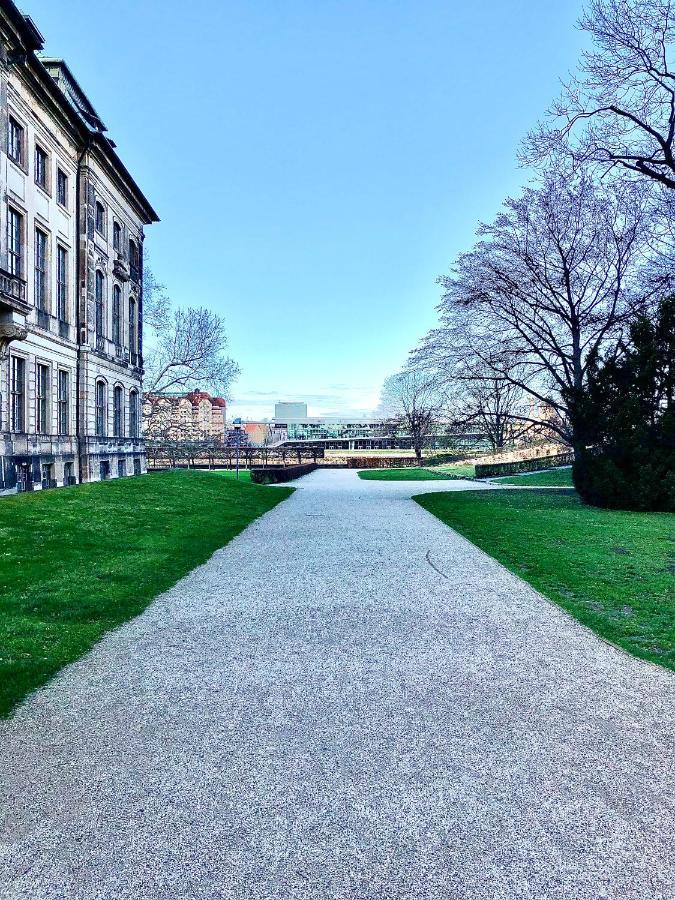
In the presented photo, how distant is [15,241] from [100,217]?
7.75 m

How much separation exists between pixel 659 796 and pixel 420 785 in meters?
1.26

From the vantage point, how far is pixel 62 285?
71.5ft

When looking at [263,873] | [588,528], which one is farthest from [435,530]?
[263,873]

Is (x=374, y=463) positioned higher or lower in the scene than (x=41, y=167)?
lower

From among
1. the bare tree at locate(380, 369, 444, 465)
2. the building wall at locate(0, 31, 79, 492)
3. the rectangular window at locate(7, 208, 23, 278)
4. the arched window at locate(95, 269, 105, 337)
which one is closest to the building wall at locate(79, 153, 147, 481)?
the arched window at locate(95, 269, 105, 337)

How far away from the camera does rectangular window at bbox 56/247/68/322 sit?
21.4 m

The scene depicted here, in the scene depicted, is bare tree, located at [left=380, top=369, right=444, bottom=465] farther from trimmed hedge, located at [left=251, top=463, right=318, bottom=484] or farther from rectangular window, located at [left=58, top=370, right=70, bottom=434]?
rectangular window, located at [left=58, top=370, right=70, bottom=434]

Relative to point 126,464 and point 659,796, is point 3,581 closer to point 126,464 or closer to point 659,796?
point 659,796

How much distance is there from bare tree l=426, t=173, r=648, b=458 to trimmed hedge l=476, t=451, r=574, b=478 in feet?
46.2

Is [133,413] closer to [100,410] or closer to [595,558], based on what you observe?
[100,410]

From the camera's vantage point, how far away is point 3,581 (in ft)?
23.6

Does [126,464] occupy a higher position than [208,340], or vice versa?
[208,340]

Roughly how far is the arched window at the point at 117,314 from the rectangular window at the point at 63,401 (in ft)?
19.0

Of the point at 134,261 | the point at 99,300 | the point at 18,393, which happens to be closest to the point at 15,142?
the point at 99,300
